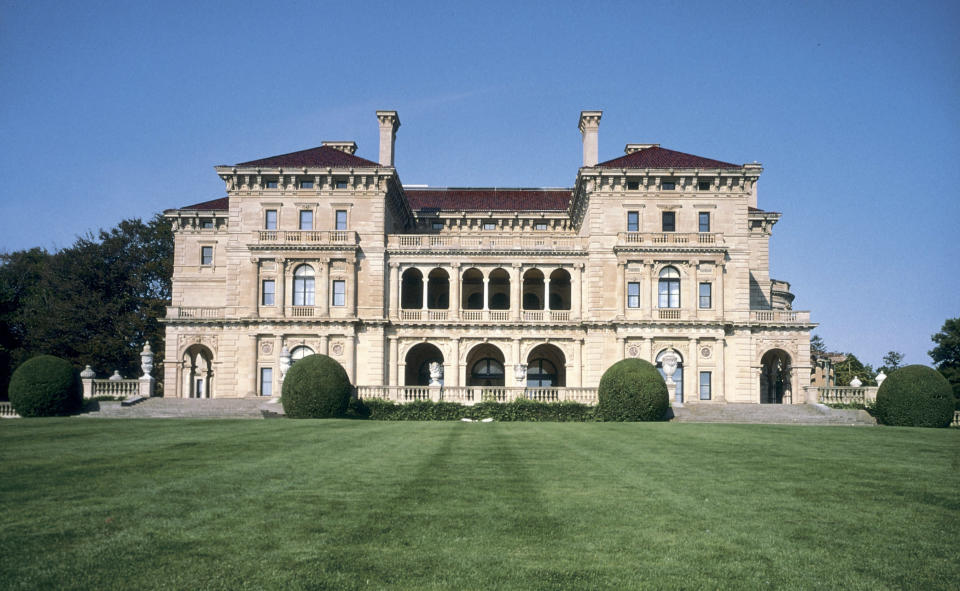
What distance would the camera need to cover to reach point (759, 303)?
53.1 meters

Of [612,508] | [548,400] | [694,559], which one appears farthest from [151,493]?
[548,400]

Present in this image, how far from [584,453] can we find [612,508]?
6.64 m

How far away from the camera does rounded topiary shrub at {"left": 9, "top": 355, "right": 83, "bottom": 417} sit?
109ft

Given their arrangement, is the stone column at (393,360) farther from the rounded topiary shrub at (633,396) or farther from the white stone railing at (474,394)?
the rounded topiary shrub at (633,396)

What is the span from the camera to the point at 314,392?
33094mm

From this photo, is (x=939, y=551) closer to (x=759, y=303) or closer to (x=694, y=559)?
(x=694, y=559)

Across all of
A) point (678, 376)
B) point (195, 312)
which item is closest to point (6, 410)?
point (195, 312)

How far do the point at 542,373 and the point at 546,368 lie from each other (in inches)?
17.5

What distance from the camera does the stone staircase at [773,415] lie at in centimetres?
3616

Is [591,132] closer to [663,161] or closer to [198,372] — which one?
[663,161]

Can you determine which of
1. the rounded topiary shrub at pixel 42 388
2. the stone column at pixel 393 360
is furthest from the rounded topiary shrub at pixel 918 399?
the rounded topiary shrub at pixel 42 388

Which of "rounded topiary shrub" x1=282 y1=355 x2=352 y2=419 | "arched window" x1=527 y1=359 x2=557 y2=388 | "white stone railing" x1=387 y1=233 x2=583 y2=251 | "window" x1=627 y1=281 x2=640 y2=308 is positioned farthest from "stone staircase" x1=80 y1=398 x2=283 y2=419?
"window" x1=627 y1=281 x2=640 y2=308

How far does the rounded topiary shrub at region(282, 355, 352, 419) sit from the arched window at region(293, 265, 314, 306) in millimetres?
13963

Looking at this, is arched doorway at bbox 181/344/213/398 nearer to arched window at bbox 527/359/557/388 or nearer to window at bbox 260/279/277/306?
window at bbox 260/279/277/306
